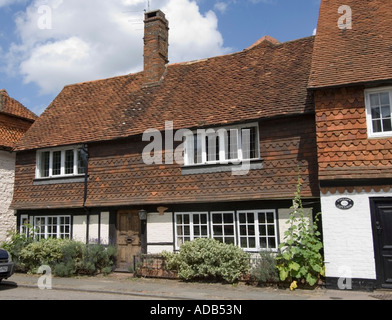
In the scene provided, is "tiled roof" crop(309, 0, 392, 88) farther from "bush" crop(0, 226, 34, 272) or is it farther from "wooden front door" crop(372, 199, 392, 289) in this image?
"bush" crop(0, 226, 34, 272)

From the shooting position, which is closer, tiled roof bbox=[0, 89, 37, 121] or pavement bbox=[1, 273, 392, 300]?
pavement bbox=[1, 273, 392, 300]

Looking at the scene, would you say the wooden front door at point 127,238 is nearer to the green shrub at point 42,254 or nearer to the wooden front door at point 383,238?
the green shrub at point 42,254

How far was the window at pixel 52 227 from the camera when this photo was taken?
49.2 ft

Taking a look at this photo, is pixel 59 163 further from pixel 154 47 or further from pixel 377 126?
pixel 377 126

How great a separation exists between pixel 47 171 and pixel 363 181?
12277mm

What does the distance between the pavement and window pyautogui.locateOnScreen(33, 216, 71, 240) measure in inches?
95.5

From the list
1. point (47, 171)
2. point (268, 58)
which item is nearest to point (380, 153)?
point (268, 58)

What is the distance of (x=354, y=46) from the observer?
11.4 m

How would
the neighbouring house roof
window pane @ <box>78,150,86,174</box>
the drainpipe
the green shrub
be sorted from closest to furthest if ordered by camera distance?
the green shrub
the drainpipe
window pane @ <box>78,150,86,174</box>
the neighbouring house roof

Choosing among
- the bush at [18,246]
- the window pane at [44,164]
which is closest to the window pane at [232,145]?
the window pane at [44,164]

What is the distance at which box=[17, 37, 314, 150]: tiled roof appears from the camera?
1276cm

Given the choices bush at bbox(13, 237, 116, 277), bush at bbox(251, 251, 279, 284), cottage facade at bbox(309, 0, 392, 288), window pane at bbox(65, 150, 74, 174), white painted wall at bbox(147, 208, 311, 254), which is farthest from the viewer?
window pane at bbox(65, 150, 74, 174)

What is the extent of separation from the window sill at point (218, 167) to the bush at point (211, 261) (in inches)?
90.4

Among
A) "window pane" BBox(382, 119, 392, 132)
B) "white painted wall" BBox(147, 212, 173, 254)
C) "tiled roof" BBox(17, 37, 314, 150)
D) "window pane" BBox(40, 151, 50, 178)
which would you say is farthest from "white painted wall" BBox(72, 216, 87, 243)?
"window pane" BBox(382, 119, 392, 132)
